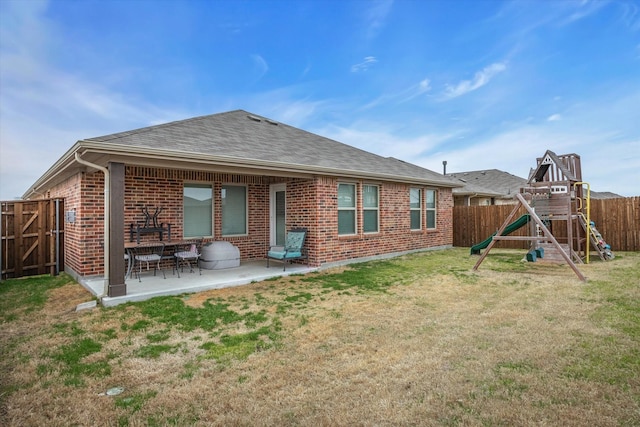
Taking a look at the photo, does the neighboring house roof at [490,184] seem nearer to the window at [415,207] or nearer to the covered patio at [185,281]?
the window at [415,207]

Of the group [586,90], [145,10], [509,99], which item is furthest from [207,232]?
[586,90]

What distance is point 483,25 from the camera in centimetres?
1121

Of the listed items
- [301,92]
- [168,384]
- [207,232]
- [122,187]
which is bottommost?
[168,384]

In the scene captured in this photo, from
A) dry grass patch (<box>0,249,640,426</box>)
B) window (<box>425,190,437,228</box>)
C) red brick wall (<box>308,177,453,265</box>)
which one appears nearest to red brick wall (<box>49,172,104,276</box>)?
dry grass patch (<box>0,249,640,426</box>)

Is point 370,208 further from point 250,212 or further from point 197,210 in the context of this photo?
point 197,210

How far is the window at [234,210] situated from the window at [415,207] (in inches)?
239

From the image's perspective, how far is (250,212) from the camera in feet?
33.8

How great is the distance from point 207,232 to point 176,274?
63.8 inches

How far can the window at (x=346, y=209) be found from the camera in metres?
10.1

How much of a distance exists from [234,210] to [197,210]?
42.8 inches

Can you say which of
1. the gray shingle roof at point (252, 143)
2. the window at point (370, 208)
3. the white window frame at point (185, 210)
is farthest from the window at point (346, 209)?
the white window frame at point (185, 210)

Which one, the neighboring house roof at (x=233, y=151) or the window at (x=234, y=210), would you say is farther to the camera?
the window at (x=234, y=210)

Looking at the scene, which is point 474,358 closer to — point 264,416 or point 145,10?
point 264,416

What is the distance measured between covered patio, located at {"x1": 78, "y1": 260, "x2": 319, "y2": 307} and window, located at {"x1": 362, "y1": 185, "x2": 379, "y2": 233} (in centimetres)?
260
